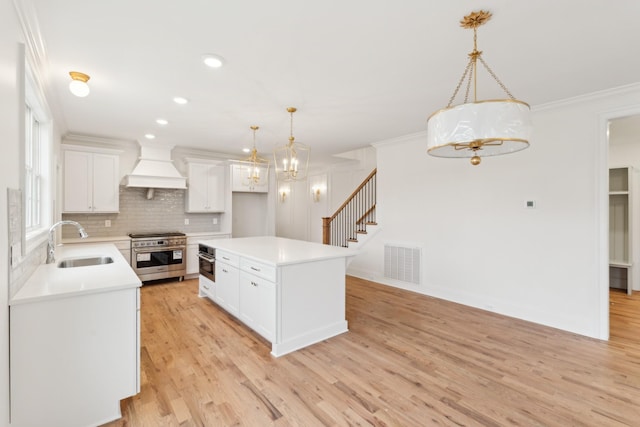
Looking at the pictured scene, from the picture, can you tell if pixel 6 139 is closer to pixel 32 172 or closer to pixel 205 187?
pixel 32 172

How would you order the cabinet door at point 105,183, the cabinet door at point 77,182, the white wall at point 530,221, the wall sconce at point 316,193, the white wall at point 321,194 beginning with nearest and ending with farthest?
1. the white wall at point 530,221
2. the cabinet door at point 77,182
3. the cabinet door at point 105,183
4. the white wall at point 321,194
5. the wall sconce at point 316,193

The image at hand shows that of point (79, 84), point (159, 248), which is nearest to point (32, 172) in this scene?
point (79, 84)

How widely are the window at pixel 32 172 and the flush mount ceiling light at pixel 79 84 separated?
0.43 m

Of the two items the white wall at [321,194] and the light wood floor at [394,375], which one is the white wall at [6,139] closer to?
the light wood floor at [394,375]

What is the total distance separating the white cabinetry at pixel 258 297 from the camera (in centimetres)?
289

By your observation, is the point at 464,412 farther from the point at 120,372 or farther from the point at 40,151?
the point at 40,151

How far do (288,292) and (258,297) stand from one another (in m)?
0.42

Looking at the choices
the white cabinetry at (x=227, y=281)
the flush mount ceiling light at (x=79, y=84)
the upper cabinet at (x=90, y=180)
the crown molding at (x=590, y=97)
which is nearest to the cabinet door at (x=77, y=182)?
the upper cabinet at (x=90, y=180)

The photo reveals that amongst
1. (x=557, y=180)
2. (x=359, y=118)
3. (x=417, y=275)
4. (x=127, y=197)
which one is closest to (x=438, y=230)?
(x=417, y=275)

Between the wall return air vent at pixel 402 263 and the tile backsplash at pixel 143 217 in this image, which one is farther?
the tile backsplash at pixel 143 217

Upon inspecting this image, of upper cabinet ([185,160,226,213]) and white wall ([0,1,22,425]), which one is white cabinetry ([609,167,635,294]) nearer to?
upper cabinet ([185,160,226,213])

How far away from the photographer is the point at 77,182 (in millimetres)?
4812

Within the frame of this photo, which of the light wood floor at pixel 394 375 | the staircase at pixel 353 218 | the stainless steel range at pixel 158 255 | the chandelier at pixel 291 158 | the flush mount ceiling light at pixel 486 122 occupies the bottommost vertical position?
the light wood floor at pixel 394 375

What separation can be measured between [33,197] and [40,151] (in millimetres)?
626
